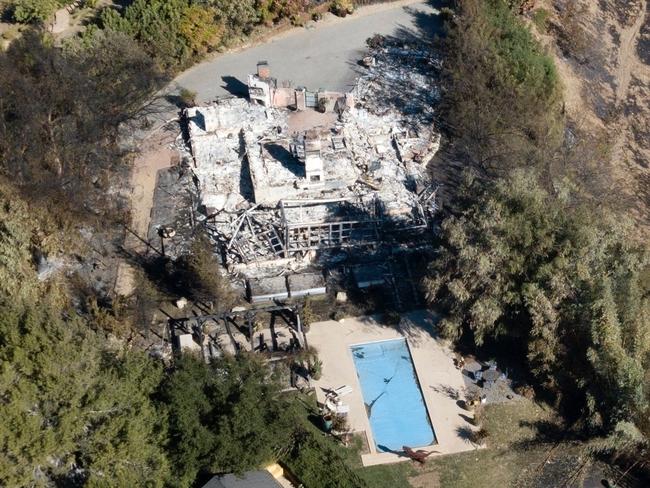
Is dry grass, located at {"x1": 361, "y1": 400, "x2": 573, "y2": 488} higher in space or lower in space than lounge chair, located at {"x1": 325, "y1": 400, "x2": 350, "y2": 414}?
lower

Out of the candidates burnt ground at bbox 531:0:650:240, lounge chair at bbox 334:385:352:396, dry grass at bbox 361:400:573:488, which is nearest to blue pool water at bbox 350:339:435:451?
lounge chair at bbox 334:385:352:396

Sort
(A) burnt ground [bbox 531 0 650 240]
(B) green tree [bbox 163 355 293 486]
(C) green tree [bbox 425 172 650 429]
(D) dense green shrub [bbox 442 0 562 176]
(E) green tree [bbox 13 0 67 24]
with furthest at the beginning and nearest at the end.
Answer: (E) green tree [bbox 13 0 67 24] → (A) burnt ground [bbox 531 0 650 240] → (D) dense green shrub [bbox 442 0 562 176] → (C) green tree [bbox 425 172 650 429] → (B) green tree [bbox 163 355 293 486]

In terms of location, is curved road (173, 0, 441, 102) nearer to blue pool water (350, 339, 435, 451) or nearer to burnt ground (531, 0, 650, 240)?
burnt ground (531, 0, 650, 240)

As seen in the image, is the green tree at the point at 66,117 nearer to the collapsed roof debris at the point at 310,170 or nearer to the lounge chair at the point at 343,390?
the collapsed roof debris at the point at 310,170

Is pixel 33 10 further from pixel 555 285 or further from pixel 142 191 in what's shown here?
pixel 555 285

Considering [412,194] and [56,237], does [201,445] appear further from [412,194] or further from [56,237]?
[412,194]

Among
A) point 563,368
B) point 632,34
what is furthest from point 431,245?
point 632,34

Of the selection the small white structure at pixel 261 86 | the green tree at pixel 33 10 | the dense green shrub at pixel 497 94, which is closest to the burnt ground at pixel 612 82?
the dense green shrub at pixel 497 94
